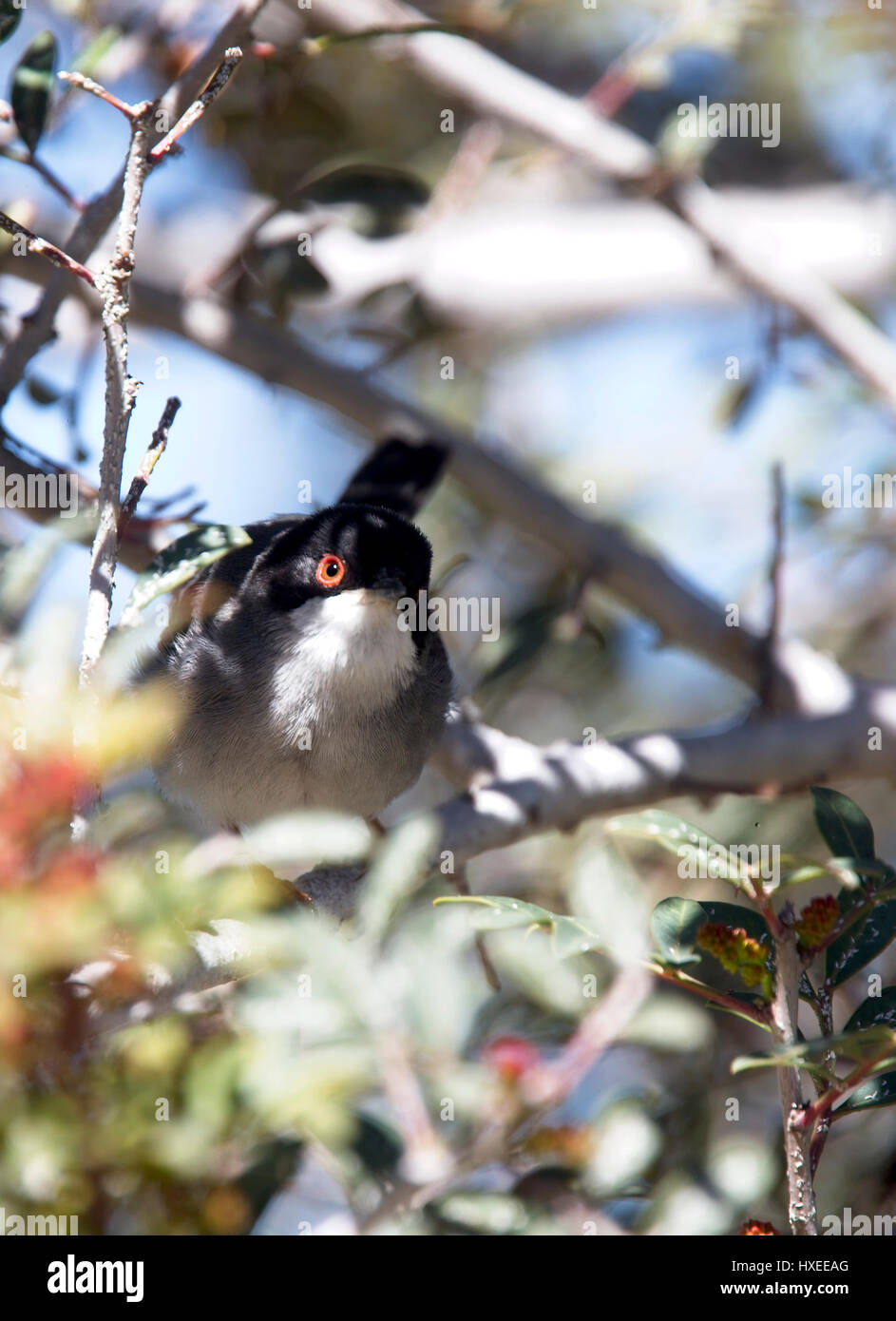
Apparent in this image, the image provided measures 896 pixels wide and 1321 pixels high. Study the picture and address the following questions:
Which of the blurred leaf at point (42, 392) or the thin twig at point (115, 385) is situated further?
the blurred leaf at point (42, 392)

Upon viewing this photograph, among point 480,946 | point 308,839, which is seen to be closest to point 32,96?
point 308,839

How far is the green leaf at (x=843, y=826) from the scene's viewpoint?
2.25 meters

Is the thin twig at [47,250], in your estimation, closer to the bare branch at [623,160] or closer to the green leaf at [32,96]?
the green leaf at [32,96]

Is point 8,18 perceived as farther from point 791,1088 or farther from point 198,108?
point 791,1088

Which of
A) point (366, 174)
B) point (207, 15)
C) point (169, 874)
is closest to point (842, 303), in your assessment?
point (366, 174)

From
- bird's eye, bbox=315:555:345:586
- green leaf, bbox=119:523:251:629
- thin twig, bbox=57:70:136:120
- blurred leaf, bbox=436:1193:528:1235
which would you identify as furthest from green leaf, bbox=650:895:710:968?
bird's eye, bbox=315:555:345:586

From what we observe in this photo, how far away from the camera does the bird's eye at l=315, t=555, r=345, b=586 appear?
3.68 metres

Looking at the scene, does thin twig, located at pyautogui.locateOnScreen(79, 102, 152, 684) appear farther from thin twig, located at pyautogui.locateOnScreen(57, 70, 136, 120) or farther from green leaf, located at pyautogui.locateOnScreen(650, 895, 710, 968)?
green leaf, located at pyautogui.locateOnScreen(650, 895, 710, 968)

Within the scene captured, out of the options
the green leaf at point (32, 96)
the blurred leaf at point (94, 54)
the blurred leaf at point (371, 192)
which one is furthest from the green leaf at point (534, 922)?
the blurred leaf at point (371, 192)

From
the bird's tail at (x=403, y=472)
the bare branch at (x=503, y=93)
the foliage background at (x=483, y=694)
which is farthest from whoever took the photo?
the bird's tail at (x=403, y=472)

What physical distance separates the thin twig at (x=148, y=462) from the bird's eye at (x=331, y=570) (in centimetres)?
160

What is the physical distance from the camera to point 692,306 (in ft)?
25.0

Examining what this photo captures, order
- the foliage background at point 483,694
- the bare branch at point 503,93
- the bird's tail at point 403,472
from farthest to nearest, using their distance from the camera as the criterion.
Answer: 1. the bird's tail at point 403,472
2. the bare branch at point 503,93
3. the foliage background at point 483,694

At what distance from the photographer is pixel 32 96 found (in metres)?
3.33
